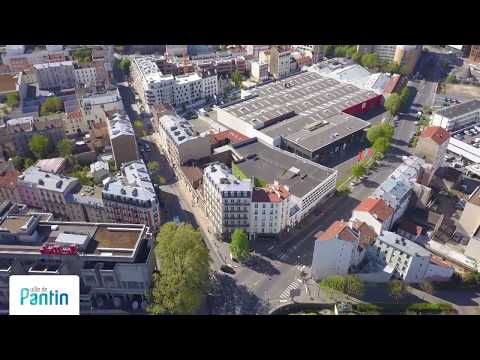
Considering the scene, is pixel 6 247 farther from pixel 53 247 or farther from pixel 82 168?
pixel 82 168

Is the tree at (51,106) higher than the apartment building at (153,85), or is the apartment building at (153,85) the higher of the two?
the apartment building at (153,85)

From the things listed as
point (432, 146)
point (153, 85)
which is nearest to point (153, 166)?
point (153, 85)

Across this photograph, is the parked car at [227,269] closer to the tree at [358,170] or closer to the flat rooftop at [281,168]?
the flat rooftop at [281,168]

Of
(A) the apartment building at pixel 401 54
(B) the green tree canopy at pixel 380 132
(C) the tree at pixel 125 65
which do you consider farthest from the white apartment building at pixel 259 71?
(B) the green tree canopy at pixel 380 132

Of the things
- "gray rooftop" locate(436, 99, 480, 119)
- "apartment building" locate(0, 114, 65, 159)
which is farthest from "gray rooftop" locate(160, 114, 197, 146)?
"gray rooftop" locate(436, 99, 480, 119)

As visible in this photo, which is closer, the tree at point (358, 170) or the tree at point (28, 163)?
the tree at point (358, 170)

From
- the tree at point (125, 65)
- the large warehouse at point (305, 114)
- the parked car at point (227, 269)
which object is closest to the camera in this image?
the parked car at point (227, 269)

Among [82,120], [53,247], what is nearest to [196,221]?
[53,247]
